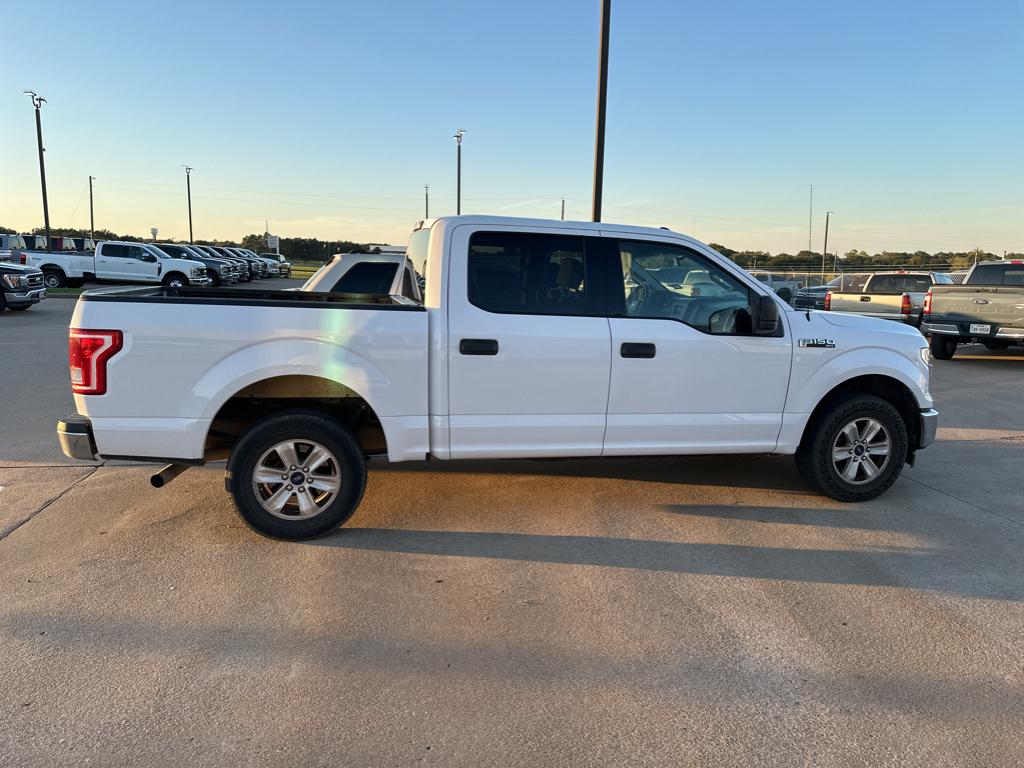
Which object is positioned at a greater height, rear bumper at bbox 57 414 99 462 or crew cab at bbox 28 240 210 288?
crew cab at bbox 28 240 210 288

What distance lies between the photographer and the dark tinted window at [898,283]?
1655cm

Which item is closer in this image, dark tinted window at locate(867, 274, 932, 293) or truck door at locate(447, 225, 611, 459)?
truck door at locate(447, 225, 611, 459)

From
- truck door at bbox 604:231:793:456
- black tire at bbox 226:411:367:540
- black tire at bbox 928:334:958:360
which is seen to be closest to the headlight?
black tire at bbox 226:411:367:540

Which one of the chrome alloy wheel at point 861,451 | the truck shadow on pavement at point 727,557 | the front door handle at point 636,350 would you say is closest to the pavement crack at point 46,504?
the truck shadow on pavement at point 727,557

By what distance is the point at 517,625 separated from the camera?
3449mm

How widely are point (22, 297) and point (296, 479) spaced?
1877cm

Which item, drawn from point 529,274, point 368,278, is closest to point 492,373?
point 529,274

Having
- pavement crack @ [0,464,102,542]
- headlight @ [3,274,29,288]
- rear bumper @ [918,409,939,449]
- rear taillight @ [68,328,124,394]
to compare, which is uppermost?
rear taillight @ [68,328,124,394]

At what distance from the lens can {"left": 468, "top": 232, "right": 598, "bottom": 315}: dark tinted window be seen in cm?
454

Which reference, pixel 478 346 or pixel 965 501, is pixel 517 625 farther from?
pixel 965 501

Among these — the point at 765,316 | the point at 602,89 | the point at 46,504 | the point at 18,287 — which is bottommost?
the point at 46,504

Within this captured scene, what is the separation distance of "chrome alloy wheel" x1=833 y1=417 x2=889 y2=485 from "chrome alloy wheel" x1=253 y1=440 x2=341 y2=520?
3534mm

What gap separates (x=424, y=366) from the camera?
172 inches

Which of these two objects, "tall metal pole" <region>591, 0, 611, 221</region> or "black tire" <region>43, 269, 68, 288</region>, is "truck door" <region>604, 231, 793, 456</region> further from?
"black tire" <region>43, 269, 68, 288</region>
